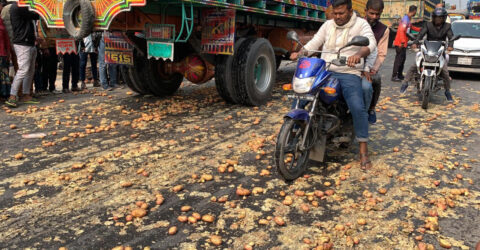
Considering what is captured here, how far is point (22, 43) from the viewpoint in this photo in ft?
22.4

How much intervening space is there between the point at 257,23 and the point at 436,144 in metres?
4.07

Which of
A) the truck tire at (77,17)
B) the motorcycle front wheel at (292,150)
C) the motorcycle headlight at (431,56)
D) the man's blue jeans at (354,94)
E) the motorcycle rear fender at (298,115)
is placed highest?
the truck tire at (77,17)

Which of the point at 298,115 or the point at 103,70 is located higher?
the point at 103,70

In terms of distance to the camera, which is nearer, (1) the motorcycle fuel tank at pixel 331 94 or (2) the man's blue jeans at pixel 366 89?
(1) the motorcycle fuel tank at pixel 331 94

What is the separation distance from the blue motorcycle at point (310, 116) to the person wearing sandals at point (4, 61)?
5.87 m

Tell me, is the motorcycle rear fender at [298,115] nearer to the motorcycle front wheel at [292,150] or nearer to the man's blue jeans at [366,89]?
the motorcycle front wheel at [292,150]

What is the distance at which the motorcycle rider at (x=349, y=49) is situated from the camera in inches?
150

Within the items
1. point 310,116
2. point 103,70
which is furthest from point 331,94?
point 103,70

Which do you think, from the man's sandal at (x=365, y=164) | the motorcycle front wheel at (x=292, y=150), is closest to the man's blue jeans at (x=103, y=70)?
the motorcycle front wheel at (x=292, y=150)

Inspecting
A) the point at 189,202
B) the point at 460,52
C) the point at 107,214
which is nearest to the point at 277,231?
the point at 189,202

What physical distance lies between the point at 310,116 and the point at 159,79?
15.5 ft

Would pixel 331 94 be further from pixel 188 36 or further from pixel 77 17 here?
pixel 77 17

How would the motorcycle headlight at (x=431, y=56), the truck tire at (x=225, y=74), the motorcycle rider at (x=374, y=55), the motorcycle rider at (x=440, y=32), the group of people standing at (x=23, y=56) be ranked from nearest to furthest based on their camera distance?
the motorcycle rider at (x=374, y=55), the truck tire at (x=225, y=74), the group of people standing at (x=23, y=56), the motorcycle headlight at (x=431, y=56), the motorcycle rider at (x=440, y=32)

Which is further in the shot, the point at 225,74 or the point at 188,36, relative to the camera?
the point at 225,74
